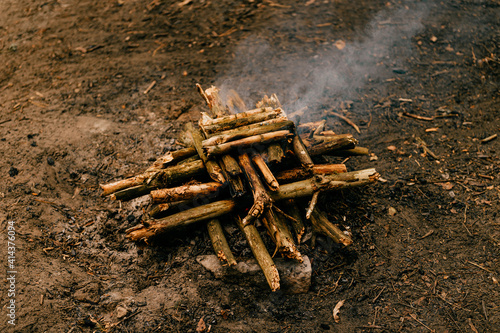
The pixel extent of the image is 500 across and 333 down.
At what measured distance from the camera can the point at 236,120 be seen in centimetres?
428

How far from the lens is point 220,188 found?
13.5ft

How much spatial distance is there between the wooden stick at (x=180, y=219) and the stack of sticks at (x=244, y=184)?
0.01m

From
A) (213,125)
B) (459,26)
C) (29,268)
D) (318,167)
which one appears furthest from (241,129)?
(459,26)

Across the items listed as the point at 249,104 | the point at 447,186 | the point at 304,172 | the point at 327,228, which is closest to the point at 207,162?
the point at 304,172

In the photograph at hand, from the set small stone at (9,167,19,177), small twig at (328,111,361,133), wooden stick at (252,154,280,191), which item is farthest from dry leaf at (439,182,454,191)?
small stone at (9,167,19,177)

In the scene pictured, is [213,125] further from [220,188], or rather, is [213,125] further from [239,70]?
[239,70]

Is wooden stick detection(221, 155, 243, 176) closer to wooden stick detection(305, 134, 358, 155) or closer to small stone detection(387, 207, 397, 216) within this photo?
wooden stick detection(305, 134, 358, 155)

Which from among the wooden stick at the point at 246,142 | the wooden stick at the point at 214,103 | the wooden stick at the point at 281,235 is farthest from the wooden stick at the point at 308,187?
the wooden stick at the point at 214,103

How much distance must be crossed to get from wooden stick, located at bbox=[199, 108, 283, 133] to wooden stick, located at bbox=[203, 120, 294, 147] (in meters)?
0.16

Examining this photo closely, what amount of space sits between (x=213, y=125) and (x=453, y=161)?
4266 mm

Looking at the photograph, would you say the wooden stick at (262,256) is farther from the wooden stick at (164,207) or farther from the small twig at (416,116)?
the small twig at (416,116)

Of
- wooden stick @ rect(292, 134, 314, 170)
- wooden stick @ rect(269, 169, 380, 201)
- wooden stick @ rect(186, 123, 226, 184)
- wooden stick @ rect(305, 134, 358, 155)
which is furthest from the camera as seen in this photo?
wooden stick @ rect(305, 134, 358, 155)

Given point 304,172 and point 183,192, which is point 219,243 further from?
point 304,172

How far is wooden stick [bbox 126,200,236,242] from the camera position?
394 centimetres
